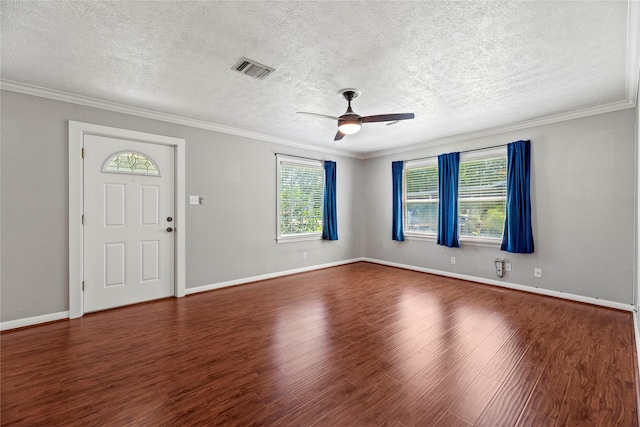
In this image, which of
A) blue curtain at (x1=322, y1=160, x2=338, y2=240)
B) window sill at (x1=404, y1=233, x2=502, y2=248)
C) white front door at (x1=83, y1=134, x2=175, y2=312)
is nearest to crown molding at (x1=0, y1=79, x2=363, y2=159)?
white front door at (x1=83, y1=134, x2=175, y2=312)

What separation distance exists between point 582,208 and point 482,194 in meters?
1.27

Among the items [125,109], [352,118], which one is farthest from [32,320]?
[352,118]

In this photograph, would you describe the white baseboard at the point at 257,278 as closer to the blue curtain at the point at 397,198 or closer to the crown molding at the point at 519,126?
the blue curtain at the point at 397,198

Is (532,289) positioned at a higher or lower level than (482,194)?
lower

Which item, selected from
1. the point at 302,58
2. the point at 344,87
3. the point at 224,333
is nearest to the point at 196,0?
the point at 302,58

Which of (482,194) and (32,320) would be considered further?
(482,194)

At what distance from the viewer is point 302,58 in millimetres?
2496

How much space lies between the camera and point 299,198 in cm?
563

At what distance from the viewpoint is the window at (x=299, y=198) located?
534cm

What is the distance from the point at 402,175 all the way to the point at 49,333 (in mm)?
5758

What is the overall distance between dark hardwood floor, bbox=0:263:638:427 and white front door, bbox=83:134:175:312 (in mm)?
346

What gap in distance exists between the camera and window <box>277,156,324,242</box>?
5344 millimetres

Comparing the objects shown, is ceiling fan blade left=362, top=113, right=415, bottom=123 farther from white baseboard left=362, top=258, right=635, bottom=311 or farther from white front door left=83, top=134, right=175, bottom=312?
white baseboard left=362, top=258, right=635, bottom=311

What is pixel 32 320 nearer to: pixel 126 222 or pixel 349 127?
pixel 126 222
